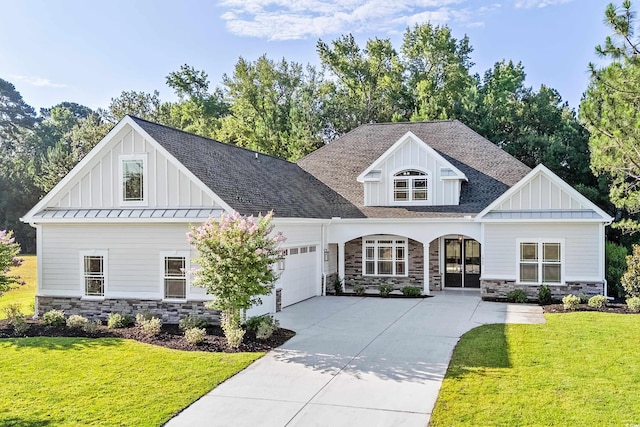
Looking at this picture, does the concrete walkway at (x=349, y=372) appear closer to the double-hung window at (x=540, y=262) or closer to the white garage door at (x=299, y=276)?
the white garage door at (x=299, y=276)

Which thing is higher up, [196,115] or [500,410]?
[196,115]

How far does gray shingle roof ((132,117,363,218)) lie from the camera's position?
15.1 m

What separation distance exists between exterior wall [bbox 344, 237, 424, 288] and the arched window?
1.80 metres

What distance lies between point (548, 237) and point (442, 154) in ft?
22.0

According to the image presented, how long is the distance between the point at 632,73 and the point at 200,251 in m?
10.0

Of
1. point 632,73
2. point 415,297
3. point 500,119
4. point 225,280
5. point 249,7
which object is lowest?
point 415,297

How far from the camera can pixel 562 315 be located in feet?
50.1

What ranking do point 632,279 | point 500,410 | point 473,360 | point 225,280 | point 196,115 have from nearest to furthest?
1. point 500,410
2. point 473,360
3. point 225,280
4. point 632,279
5. point 196,115

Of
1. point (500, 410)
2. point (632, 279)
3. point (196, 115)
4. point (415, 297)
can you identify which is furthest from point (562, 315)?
point (196, 115)

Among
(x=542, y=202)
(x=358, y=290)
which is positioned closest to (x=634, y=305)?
(x=542, y=202)

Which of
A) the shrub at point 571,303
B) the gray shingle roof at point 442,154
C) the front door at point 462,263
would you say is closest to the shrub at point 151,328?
the gray shingle roof at point 442,154

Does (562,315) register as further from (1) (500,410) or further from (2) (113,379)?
(2) (113,379)

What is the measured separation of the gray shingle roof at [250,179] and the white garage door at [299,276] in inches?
52.0

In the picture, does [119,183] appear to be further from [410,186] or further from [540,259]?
[540,259]
